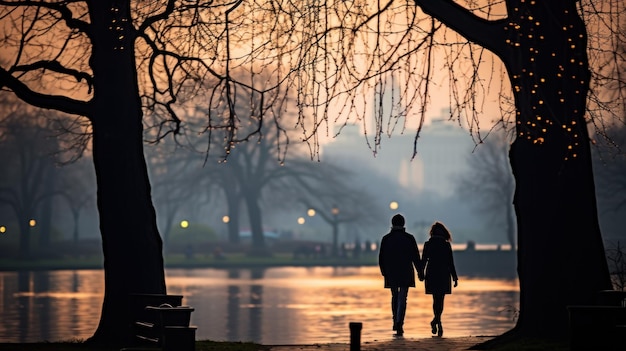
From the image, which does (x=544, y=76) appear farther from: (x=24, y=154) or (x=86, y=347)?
(x=24, y=154)

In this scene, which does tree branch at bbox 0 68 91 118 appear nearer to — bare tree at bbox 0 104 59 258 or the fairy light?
Result: the fairy light

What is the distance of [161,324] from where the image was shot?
15.0m

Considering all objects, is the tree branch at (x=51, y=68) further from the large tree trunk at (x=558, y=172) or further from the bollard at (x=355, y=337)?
the bollard at (x=355, y=337)

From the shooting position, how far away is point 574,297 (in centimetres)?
1620

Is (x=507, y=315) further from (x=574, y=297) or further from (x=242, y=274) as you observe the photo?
(x=242, y=274)

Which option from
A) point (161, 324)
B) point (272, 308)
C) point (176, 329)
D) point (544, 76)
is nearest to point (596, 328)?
point (544, 76)

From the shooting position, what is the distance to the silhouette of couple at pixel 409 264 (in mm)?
20438

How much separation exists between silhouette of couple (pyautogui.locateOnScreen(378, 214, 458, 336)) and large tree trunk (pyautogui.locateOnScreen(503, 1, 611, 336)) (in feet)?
13.4

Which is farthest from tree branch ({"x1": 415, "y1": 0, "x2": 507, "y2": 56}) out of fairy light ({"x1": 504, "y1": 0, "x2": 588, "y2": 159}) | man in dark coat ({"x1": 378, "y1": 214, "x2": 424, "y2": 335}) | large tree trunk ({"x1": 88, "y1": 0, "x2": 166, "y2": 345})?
man in dark coat ({"x1": 378, "y1": 214, "x2": 424, "y2": 335})

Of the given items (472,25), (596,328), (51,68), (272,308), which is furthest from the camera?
(272,308)

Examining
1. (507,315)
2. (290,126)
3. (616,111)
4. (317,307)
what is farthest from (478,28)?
(290,126)

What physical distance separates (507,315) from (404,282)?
35.7ft

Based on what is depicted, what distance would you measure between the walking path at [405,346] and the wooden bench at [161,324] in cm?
158

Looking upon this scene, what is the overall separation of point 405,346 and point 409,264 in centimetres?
294
